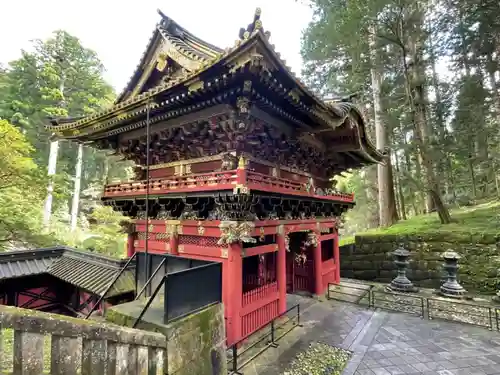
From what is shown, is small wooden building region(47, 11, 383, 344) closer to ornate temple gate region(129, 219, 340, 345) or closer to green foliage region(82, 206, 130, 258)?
ornate temple gate region(129, 219, 340, 345)

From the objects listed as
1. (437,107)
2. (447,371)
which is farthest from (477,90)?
(447,371)

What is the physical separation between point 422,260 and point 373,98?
11.7m

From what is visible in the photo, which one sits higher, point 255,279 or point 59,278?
point 59,278

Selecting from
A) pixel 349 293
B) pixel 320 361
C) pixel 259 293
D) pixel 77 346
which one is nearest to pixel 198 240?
pixel 259 293

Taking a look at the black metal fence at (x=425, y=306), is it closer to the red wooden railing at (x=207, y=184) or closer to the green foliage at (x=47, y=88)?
the red wooden railing at (x=207, y=184)

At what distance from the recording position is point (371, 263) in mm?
13562

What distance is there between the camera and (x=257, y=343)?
19.7 ft

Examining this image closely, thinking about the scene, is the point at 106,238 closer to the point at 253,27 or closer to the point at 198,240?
the point at 198,240

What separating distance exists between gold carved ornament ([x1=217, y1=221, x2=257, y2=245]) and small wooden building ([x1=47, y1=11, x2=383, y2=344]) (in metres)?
0.02

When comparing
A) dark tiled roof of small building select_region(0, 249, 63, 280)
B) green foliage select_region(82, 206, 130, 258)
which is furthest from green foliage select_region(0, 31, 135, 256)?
dark tiled roof of small building select_region(0, 249, 63, 280)

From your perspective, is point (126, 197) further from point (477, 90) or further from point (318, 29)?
point (477, 90)

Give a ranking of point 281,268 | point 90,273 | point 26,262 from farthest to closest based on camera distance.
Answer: point 26,262 → point 90,273 → point 281,268

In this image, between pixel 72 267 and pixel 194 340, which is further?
pixel 72 267

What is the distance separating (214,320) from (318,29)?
61.9ft
